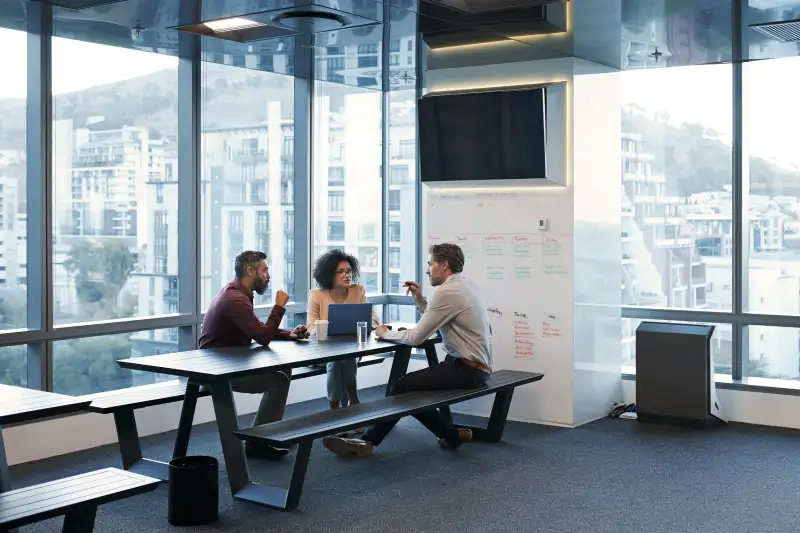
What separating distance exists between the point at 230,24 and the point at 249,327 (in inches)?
70.7

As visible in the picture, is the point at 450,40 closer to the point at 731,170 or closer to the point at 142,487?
the point at 731,170

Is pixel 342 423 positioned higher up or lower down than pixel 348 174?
lower down

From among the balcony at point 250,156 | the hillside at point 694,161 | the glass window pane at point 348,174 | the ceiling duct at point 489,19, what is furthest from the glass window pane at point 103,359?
the hillside at point 694,161

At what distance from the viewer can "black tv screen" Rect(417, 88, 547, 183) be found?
6.81 m

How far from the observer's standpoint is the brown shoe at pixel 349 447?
597cm

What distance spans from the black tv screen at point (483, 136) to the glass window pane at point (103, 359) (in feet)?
7.55

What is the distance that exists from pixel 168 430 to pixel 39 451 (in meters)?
0.98

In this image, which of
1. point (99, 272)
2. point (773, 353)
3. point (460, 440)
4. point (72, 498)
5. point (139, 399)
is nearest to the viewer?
point (72, 498)

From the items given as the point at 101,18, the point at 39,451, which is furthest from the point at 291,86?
the point at 39,451

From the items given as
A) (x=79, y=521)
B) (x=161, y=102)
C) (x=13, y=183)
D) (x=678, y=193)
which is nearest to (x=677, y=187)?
(x=678, y=193)

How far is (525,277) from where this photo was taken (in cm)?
708

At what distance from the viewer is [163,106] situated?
23.3 ft

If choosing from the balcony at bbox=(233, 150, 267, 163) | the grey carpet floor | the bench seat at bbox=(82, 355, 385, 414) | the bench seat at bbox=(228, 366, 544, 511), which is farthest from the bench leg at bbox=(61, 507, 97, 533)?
the balcony at bbox=(233, 150, 267, 163)

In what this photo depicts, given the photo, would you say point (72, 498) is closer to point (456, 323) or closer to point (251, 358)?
point (251, 358)
